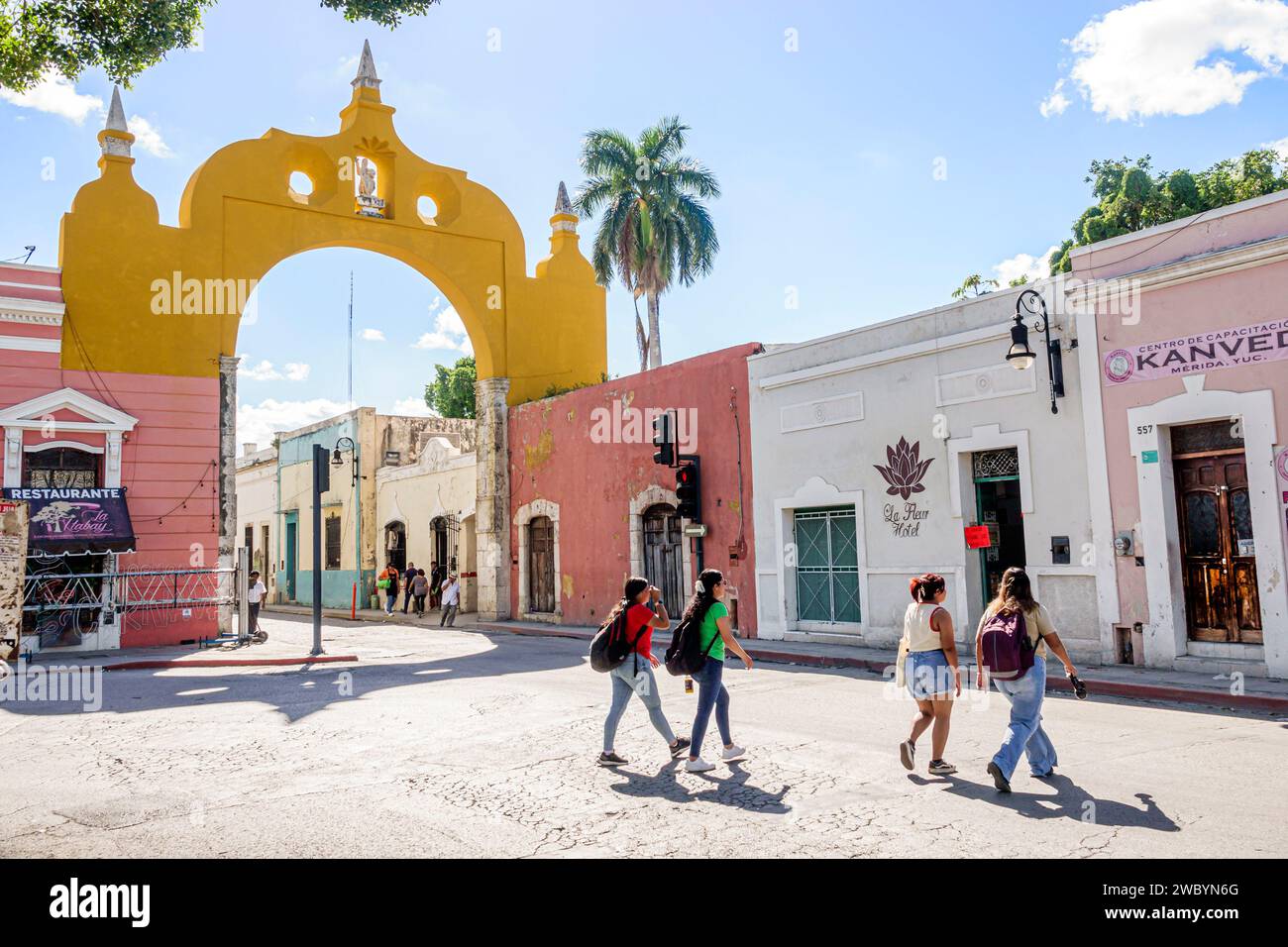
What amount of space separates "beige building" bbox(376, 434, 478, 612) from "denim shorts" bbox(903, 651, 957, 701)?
2194 cm

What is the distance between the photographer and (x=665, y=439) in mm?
19344

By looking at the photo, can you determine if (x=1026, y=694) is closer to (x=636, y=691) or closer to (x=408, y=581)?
(x=636, y=691)

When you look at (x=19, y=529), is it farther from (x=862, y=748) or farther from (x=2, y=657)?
(x=862, y=748)

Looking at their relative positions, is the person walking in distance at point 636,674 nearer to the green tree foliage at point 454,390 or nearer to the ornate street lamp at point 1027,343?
the ornate street lamp at point 1027,343

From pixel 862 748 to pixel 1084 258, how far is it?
837 cm

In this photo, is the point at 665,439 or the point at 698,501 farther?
the point at 665,439

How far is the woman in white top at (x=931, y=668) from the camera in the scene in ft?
21.7

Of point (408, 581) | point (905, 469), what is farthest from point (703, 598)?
point (408, 581)

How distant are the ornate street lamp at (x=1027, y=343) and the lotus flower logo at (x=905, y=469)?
212 cm

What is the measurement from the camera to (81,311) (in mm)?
18344

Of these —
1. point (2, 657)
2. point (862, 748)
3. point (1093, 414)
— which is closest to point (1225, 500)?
point (1093, 414)

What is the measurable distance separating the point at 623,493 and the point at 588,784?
14.6 m

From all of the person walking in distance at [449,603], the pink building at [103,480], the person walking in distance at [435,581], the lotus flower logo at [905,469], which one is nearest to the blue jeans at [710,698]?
the lotus flower logo at [905,469]

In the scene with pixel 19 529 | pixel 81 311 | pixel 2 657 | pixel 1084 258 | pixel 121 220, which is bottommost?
pixel 2 657
